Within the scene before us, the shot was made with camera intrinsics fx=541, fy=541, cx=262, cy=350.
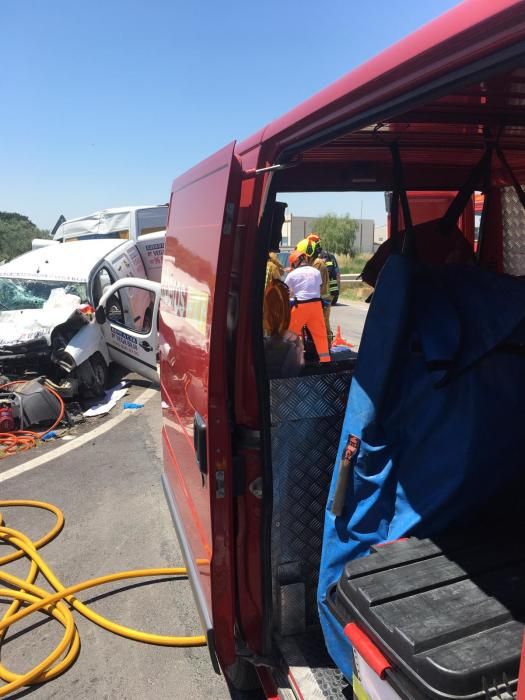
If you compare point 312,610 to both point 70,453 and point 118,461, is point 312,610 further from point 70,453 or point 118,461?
point 70,453

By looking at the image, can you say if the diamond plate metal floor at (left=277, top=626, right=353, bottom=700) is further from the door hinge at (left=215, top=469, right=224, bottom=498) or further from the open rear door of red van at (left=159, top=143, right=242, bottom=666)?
the door hinge at (left=215, top=469, right=224, bottom=498)

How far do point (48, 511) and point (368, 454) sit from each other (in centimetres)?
363

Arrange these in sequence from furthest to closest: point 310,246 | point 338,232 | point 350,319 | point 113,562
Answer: point 338,232
point 350,319
point 310,246
point 113,562

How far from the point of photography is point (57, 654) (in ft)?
9.29

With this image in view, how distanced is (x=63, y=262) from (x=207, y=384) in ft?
27.3

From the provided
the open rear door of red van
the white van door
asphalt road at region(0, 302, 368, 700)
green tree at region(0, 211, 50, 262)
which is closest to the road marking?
asphalt road at region(0, 302, 368, 700)

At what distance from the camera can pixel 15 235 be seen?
54.9 m

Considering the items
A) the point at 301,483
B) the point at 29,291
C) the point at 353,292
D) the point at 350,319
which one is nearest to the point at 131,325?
the point at 29,291

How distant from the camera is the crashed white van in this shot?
757cm

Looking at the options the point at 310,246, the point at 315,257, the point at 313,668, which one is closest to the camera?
the point at 313,668

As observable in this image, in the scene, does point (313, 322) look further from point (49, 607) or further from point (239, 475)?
point (239, 475)

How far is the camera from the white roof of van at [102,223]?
15920 millimetres

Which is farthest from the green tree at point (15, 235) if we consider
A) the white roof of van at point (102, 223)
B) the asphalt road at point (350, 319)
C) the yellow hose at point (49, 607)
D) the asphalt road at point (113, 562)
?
the yellow hose at point (49, 607)

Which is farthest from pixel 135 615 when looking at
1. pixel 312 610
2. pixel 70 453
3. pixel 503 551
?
pixel 70 453
